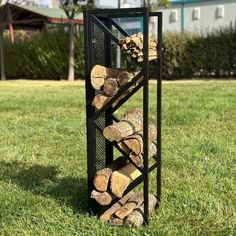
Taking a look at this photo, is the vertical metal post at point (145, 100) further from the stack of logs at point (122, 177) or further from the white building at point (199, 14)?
the white building at point (199, 14)

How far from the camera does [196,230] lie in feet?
11.6

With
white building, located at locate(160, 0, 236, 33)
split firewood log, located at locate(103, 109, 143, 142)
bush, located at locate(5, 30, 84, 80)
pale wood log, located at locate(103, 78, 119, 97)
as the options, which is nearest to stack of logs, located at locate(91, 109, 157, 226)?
split firewood log, located at locate(103, 109, 143, 142)

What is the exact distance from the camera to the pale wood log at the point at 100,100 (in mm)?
3508

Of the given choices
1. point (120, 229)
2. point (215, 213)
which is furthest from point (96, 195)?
point (215, 213)

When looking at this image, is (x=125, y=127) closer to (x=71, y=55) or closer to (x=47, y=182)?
A: (x=47, y=182)

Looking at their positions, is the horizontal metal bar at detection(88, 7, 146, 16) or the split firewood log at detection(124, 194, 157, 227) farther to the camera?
the split firewood log at detection(124, 194, 157, 227)

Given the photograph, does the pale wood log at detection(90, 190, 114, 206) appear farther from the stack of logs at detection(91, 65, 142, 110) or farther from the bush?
the bush

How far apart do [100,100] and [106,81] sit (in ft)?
0.45

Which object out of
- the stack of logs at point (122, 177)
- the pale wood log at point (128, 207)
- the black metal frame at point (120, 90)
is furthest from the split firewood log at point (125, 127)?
the pale wood log at point (128, 207)

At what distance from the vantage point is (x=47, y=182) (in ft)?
15.6

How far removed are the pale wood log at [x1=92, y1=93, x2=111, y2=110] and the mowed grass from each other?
0.83 m

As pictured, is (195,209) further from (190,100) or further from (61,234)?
(190,100)

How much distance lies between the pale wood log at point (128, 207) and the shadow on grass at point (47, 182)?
382mm

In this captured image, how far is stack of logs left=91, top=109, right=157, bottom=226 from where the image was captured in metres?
3.47
